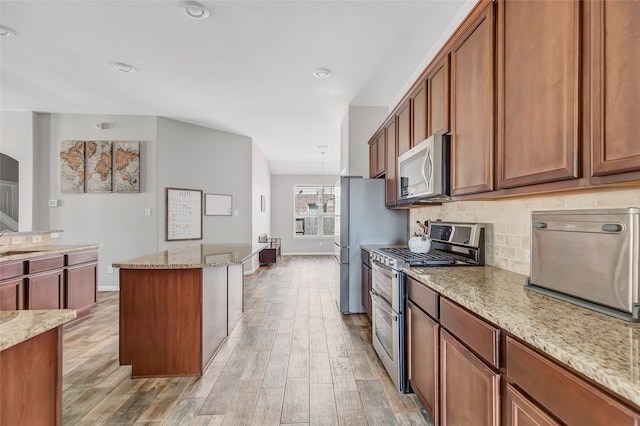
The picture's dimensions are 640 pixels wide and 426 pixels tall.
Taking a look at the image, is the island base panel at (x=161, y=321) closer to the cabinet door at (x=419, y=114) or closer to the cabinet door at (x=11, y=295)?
the cabinet door at (x=11, y=295)

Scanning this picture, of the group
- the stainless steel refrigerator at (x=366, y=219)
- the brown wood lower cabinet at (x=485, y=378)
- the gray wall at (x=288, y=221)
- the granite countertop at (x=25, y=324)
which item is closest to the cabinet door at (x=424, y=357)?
the brown wood lower cabinet at (x=485, y=378)

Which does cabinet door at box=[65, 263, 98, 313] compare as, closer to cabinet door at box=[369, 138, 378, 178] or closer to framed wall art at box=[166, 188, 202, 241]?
framed wall art at box=[166, 188, 202, 241]

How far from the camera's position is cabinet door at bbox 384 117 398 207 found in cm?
320

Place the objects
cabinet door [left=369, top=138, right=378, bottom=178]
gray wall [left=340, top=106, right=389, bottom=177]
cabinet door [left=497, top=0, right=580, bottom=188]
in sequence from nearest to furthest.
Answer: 1. cabinet door [left=497, top=0, right=580, bottom=188]
2. cabinet door [left=369, top=138, right=378, bottom=178]
3. gray wall [left=340, top=106, right=389, bottom=177]

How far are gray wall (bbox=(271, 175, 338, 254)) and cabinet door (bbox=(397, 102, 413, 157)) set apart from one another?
697cm

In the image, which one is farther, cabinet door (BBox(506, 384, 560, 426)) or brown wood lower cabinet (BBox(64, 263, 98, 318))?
brown wood lower cabinet (BBox(64, 263, 98, 318))

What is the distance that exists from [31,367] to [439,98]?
2.49 m

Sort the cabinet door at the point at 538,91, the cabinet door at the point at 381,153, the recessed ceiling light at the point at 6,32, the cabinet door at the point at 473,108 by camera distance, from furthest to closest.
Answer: the cabinet door at the point at 381,153, the recessed ceiling light at the point at 6,32, the cabinet door at the point at 473,108, the cabinet door at the point at 538,91

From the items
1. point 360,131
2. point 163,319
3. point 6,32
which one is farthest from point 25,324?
point 360,131

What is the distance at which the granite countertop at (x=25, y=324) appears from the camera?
2.81 ft

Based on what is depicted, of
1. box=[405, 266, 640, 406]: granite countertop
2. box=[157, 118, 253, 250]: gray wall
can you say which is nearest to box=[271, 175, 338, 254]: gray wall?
box=[157, 118, 253, 250]: gray wall

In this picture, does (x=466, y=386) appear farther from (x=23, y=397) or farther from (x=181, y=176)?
(x=181, y=176)

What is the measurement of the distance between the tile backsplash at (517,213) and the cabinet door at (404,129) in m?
0.74

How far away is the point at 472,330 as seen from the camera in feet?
4.14
